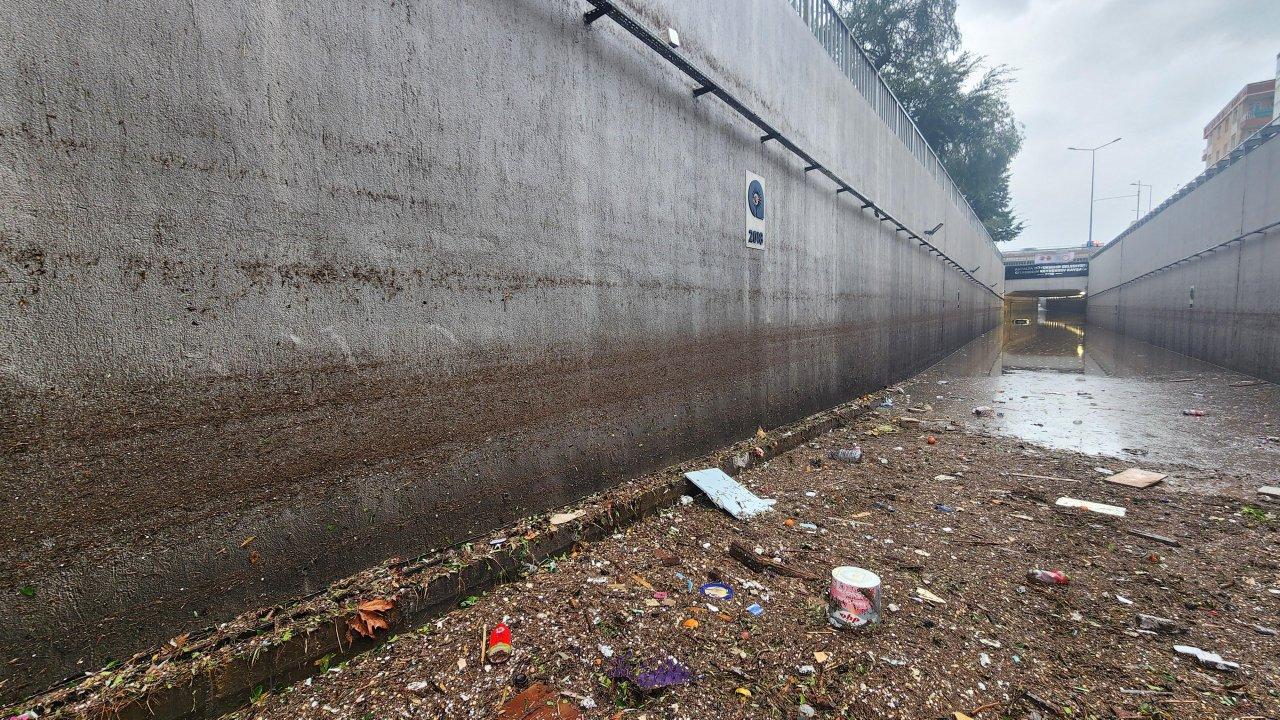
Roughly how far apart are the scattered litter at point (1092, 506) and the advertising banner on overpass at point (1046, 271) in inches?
1316

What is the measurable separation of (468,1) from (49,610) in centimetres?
241

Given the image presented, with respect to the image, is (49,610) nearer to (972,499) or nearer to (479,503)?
(479,503)

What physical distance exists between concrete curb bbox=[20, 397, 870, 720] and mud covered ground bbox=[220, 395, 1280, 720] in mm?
55

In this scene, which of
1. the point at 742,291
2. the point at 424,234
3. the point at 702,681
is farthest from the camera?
the point at 742,291


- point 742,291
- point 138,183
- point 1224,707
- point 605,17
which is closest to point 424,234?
point 138,183

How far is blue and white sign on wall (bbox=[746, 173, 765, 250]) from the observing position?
4074mm

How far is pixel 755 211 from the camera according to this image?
4.18m

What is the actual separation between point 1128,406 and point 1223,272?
6.18 meters

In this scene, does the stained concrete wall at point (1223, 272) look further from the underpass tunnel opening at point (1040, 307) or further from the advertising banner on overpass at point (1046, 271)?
the underpass tunnel opening at point (1040, 307)

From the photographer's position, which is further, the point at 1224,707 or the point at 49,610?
the point at 1224,707

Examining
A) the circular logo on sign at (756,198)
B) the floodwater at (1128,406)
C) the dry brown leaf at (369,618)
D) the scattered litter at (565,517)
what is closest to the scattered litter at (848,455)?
the floodwater at (1128,406)

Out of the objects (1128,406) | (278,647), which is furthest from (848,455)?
(1128,406)

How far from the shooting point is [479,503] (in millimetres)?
2213

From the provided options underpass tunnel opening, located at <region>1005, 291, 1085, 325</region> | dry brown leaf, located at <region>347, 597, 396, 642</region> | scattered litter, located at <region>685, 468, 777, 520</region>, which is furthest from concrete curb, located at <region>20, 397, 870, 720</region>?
underpass tunnel opening, located at <region>1005, 291, 1085, 325</region>
